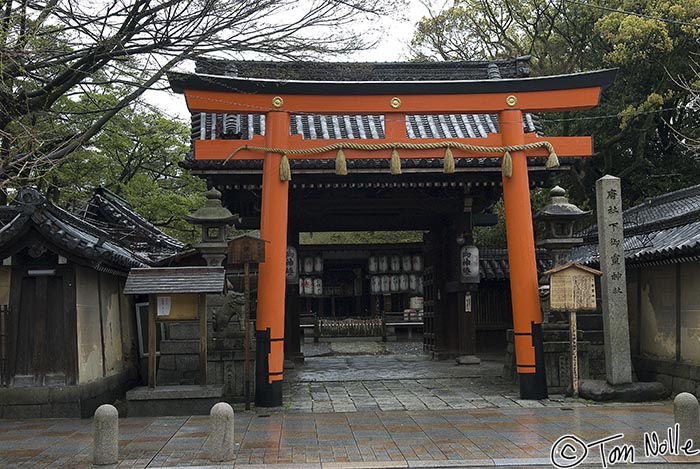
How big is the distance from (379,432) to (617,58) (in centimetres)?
1727

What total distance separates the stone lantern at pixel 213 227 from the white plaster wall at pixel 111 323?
1.97 m

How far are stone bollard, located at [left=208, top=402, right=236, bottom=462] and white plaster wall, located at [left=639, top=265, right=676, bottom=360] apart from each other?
9.41 meters

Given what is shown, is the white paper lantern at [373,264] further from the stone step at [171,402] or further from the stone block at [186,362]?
the stone step at [171,402]

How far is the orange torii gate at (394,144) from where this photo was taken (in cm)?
1232

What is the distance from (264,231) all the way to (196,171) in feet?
8.29

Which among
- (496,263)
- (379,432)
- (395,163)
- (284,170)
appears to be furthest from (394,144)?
(496,263)

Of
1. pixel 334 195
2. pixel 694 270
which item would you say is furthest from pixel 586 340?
pixel 334 195

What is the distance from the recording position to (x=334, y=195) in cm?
1803

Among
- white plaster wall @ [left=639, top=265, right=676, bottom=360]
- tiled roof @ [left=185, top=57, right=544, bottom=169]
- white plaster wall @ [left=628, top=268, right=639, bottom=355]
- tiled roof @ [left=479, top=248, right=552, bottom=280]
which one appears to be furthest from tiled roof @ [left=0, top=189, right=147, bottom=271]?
tiled roof @ [left=479, top=248, right=552, bottom=280]

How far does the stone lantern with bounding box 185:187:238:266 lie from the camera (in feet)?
45.5

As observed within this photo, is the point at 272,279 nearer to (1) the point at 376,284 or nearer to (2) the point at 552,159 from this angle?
(2) the point at 552,159

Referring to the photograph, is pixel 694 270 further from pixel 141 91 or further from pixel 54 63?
pixel 54 63

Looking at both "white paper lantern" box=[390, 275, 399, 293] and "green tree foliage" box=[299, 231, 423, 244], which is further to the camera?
"green tree foliage" box=[299, 231, 423, 244]

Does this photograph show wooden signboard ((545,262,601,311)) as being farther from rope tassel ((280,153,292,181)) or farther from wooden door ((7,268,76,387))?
wooden door ((7,268,76,387))
